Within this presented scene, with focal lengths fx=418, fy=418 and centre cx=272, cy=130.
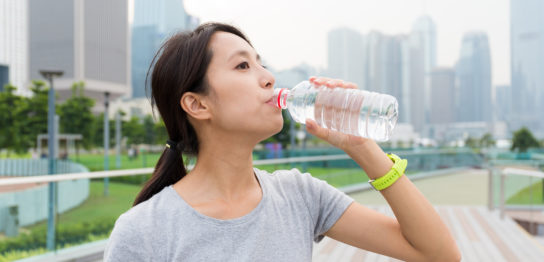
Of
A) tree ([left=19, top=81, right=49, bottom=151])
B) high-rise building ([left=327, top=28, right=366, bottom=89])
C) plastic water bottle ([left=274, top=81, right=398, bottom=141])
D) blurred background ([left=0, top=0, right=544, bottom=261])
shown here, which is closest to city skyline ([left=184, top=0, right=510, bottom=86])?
blurred background ([left=0, top=0, right=544, bottom=261])

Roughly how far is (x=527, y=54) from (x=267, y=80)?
70056 millimetres

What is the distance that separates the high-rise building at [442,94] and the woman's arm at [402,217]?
49548mm

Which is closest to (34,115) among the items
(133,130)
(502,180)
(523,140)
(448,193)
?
(133,130)

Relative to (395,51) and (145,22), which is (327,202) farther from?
(145,22)

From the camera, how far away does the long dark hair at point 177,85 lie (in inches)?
34.4

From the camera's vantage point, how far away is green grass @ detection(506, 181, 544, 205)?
5113 mm

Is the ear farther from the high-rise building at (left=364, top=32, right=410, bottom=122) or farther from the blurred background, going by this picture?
the high-rise building at (left=364, top=32, right=410, bottom=122)

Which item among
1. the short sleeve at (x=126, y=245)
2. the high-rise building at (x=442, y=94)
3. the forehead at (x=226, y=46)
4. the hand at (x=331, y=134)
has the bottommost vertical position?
the short sleeve at (x=126, y=245)

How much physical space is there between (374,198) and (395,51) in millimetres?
43725

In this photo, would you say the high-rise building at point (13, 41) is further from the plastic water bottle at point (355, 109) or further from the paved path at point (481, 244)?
the plastic water bottle at point (355, 109)

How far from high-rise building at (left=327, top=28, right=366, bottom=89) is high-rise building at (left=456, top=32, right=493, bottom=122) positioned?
15.4 metres

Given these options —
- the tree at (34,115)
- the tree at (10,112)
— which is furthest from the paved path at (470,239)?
the tree at (10,112)

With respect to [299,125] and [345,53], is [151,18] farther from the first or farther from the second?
[299,125]

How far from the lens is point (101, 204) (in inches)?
163
